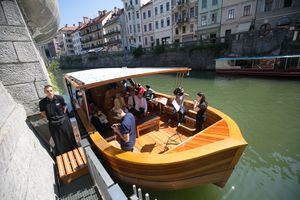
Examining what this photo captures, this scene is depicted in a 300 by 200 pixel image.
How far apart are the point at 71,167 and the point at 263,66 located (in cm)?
1867

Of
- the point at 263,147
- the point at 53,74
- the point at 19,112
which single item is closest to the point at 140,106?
the point at 19,112

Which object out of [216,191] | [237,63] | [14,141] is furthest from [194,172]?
[237,63]

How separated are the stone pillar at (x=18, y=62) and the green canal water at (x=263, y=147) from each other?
3098mm

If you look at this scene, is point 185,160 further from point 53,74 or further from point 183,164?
point 53,74

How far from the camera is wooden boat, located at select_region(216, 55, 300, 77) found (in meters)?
14.4

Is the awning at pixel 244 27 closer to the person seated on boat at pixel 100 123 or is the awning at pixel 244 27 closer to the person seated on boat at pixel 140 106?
the person seated on boat at pixel 140 106

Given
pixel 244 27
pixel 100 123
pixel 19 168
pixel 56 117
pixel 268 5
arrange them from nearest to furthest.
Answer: pixel 19 168, pixel 56 117, pixel 100 123, pixel 268 5, pixel 244 27

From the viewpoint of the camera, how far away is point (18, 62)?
3.36 meters

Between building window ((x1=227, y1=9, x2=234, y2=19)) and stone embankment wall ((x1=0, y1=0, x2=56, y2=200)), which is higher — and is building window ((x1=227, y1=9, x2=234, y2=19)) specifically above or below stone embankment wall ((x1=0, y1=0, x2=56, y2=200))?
above

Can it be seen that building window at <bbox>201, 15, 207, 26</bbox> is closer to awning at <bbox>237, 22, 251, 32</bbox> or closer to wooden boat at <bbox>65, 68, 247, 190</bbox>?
awning at <bbox>237, 22, 251, 32</bbox>

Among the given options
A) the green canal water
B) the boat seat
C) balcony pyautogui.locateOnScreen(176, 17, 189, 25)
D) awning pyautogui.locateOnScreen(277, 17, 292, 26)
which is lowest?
the green canal water

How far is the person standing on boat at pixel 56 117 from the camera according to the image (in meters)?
3.62

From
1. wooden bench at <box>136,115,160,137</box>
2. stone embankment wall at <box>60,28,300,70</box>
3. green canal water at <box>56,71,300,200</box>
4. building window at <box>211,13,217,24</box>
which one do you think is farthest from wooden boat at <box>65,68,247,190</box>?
building window at <box>211,13,217,24</box>

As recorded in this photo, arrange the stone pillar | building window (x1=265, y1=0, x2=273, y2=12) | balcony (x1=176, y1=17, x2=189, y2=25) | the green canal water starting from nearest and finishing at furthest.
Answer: the stone pillar → the green canal water → building window (x1=265, y1=0, x2=273, y2=12) → balcony (x1=176, y1=17, x2=189, y2=25)
